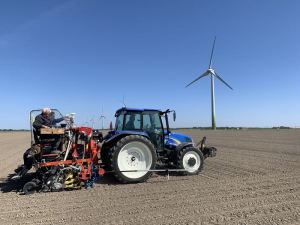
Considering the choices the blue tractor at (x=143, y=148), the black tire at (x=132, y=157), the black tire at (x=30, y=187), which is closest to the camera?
the black tire at (x=30, y=187)

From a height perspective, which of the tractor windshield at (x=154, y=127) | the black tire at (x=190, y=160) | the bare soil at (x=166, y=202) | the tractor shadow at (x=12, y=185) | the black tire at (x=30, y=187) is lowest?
the tractor shadow at (x=12, y=185)

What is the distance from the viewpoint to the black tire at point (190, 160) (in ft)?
19.7

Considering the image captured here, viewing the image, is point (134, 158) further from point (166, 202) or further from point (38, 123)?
point (38, 123)

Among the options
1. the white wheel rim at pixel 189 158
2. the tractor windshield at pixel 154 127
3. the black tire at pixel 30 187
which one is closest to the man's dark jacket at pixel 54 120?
the black tire at pixel 30 187

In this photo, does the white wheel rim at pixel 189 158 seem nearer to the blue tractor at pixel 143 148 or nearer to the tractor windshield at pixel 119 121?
the blue tractor at pixel 143 148

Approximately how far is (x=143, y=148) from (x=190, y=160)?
1.61 metres

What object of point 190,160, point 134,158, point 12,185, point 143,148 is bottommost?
point 12,185

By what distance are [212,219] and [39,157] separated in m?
4.02

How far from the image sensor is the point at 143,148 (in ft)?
18.1

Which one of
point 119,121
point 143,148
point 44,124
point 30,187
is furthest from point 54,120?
point 143,148

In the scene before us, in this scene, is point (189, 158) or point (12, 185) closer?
point (12, 185)

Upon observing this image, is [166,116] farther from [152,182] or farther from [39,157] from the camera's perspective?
[39,157]

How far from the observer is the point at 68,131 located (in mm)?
4996

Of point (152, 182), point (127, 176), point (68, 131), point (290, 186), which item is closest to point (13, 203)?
point (68, 131)
